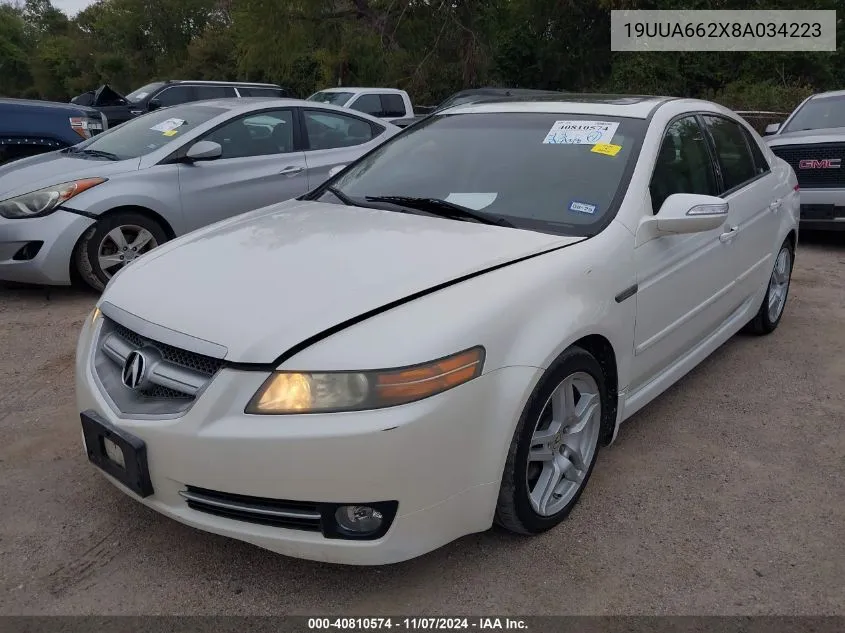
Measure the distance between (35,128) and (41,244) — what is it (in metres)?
3.34

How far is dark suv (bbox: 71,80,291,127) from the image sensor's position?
13.5m

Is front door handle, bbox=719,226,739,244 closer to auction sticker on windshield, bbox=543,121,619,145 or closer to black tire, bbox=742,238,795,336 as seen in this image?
auction sticker on windshield, bbox=543,121,619,145

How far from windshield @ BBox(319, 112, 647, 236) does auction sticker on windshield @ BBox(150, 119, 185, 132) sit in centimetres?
288

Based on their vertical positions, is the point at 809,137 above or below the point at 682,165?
below

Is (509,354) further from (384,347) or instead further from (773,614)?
(773,614)

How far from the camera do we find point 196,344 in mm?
2275

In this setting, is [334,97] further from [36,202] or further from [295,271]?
[295,271]

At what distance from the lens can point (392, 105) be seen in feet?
49.9

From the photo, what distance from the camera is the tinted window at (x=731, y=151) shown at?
3.99 meters

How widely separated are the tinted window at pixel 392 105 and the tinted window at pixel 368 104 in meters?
0.10

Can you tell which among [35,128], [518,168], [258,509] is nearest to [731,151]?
[518,168]

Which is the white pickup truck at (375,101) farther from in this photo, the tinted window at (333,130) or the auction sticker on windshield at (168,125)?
the auction sticker on windshield at (168,125)

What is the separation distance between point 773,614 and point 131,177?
498 cm

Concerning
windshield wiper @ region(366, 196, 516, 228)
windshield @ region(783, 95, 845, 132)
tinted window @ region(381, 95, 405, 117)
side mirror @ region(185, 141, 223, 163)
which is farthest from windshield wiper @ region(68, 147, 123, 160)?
tinted window @ region(381, 95, 405, 117)
